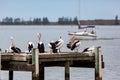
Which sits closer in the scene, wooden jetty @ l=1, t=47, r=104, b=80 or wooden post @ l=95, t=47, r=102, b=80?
wooden jetty @ l=1, t=47, r=104, b=80

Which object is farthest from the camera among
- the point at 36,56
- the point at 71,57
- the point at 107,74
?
the point at 107,74

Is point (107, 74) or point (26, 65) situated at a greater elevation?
point (26, 65)

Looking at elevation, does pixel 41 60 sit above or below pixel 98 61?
above

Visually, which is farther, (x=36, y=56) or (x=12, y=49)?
(x=12, y=49)

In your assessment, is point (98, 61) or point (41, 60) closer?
point (41, 60)

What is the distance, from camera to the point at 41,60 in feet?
95.3

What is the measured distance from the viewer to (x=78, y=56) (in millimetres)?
30734

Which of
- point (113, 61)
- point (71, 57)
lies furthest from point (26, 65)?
point (113, 61)

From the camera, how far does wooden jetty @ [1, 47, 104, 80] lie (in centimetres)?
2856

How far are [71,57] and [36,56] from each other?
8.85 feet

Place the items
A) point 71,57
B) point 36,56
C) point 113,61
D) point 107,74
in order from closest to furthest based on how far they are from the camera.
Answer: point 36,56 < point 71,57 < point 107,74 < point 113,61

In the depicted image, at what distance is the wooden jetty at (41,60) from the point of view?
28562 millimetres

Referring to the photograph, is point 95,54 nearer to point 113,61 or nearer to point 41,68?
point 41,68

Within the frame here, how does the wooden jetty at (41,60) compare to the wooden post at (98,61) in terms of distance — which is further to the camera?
the wooden post at (98,61)
